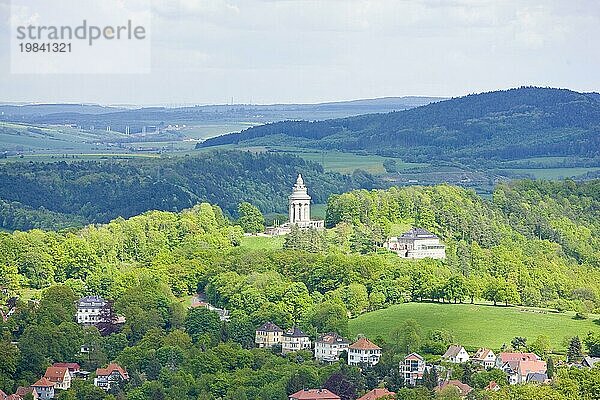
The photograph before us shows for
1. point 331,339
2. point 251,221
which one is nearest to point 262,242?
point 251,221

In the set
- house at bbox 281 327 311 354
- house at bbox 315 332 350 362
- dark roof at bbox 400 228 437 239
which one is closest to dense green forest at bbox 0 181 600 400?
house at bbox 281 327 311 354

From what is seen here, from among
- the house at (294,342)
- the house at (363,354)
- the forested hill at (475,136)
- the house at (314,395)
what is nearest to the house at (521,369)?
the house at (363,354)

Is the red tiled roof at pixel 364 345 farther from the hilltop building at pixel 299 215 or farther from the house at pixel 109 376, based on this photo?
the hilltop building at pixel 299 215

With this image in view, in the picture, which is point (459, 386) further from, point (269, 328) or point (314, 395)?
point (269, 328)

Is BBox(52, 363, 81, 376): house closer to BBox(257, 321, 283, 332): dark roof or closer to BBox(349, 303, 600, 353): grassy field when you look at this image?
BBox(257, 321, 283, 332): dark roof

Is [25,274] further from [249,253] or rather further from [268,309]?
[268,309]

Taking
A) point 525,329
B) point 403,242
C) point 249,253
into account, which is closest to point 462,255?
point 403,242
